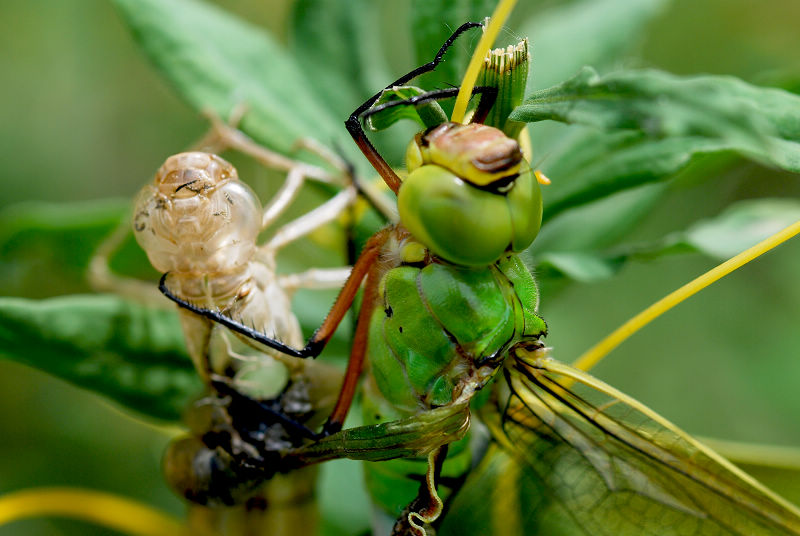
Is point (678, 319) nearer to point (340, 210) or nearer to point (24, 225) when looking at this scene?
point (340, 210)

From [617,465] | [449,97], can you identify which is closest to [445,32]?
[449,97]

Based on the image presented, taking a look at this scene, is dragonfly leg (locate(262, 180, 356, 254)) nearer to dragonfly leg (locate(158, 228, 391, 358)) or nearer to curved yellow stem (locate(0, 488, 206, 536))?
dragonfly leg (locate(158, 228, 391, 358))

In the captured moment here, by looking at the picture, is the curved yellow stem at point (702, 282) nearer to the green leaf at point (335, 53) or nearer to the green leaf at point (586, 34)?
the green leaf at point (586, 34)

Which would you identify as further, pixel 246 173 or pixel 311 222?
pixel 246 173

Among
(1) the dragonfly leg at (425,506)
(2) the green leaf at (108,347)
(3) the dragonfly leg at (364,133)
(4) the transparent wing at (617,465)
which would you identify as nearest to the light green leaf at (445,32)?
(3) the dragonfly leg at (364,133)

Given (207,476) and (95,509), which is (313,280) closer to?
(207,476)

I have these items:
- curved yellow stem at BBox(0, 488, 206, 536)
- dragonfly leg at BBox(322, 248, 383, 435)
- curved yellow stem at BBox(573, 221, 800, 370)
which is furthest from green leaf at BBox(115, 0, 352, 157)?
curved yellow stem at BBox(0, 488, 206, 536)
